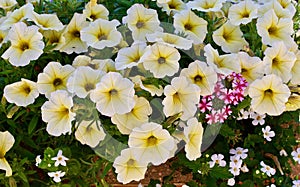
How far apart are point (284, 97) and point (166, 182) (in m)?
0.36

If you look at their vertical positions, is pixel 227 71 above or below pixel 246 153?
above

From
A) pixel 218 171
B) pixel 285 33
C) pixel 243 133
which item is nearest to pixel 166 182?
pixel 218 171

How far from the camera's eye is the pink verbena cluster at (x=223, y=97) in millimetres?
1219

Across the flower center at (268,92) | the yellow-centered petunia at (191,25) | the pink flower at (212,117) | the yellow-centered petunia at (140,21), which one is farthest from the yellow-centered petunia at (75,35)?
the flower center at (268,92)

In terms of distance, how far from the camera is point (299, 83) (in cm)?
126

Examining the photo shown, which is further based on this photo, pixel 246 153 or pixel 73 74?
pixel 246 153

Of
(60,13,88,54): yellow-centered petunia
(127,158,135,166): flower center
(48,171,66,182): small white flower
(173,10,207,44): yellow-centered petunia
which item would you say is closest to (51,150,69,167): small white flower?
(48,171,66,182): small white flower

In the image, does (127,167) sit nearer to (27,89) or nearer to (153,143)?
(153,143)

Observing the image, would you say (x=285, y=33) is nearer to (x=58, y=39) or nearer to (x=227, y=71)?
(x=227, y=71)

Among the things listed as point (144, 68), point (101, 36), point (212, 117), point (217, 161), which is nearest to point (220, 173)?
point (217, 161)

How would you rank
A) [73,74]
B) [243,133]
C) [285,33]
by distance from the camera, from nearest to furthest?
[73,74] < [285,33] < [243,133]

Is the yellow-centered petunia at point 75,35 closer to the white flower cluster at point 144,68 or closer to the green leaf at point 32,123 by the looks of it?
the white flower cluster at point 144,68

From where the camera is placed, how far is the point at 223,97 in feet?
4.02

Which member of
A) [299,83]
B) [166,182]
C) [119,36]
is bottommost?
[166,182]
